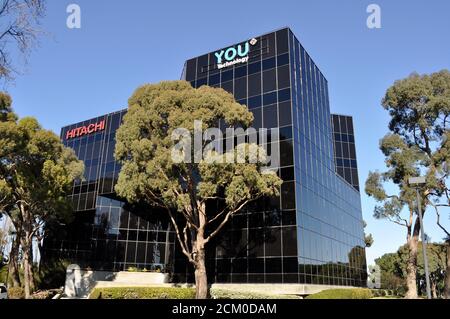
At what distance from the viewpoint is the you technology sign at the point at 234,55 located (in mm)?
32469

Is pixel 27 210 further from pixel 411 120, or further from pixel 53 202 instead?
pixel 411 120

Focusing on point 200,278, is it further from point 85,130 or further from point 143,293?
point 85,130

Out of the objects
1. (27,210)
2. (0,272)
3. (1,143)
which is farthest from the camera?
(0,272)

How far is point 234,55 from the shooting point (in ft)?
108

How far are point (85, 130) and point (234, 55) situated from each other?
68.9ft

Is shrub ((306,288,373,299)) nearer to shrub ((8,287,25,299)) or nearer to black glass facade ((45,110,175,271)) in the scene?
black glass facade ((45,110,175,271))

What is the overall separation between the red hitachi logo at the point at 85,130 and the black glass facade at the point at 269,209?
1.01 meters

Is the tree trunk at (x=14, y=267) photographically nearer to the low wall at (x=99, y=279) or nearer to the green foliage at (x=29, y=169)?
the green foliage at (x=29, y=169)

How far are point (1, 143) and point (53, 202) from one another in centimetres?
699

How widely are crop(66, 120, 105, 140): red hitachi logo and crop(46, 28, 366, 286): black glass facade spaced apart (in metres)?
1.01

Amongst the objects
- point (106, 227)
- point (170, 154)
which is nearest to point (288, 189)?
point (170, 154)

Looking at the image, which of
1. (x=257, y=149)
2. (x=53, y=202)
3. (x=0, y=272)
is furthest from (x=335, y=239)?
(x=0, y=272)

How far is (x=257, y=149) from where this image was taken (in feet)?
76.3
